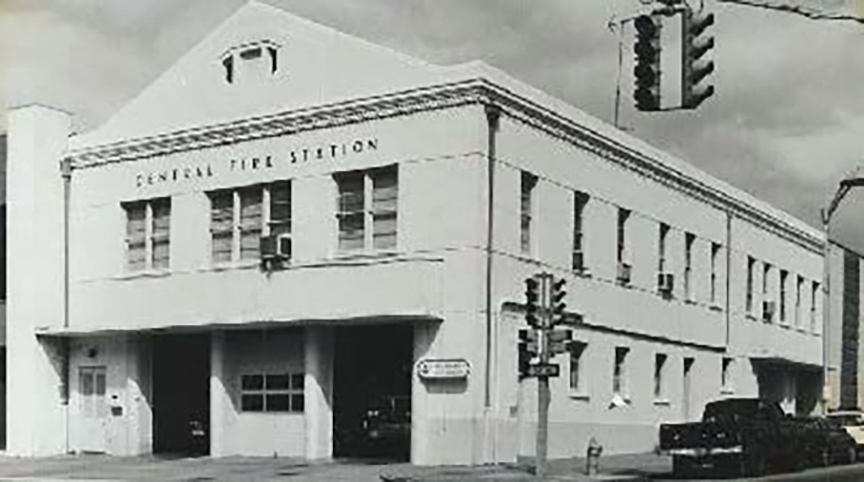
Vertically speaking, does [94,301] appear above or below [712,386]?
above

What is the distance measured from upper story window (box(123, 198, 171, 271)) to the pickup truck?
1448cm

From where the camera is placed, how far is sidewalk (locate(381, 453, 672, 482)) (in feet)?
83.9

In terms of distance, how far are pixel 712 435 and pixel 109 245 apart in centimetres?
1751

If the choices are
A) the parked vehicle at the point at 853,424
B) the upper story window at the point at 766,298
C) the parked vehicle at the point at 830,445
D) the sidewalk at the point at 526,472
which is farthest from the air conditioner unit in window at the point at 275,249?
the upper story window at the point at 766,298

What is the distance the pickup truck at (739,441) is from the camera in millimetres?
27188

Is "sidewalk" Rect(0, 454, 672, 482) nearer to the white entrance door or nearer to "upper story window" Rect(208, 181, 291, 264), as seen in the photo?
the white entrance door

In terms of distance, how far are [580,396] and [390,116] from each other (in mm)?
8773

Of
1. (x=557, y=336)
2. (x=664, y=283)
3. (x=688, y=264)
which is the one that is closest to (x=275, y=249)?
(x=557, y=336)

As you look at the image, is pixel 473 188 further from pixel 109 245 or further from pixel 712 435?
A: pixel 109 245

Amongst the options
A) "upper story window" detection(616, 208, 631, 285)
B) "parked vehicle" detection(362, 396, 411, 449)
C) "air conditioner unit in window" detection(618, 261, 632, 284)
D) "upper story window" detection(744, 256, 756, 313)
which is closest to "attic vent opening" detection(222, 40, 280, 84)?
"parked vehicle" detection(362, 396, 411, 449)

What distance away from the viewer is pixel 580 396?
33.4 meters

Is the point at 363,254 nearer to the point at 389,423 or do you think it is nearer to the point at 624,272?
the point at 389,423

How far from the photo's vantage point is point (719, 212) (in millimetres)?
44719

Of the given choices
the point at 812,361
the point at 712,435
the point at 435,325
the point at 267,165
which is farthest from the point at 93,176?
the point at 812,361
